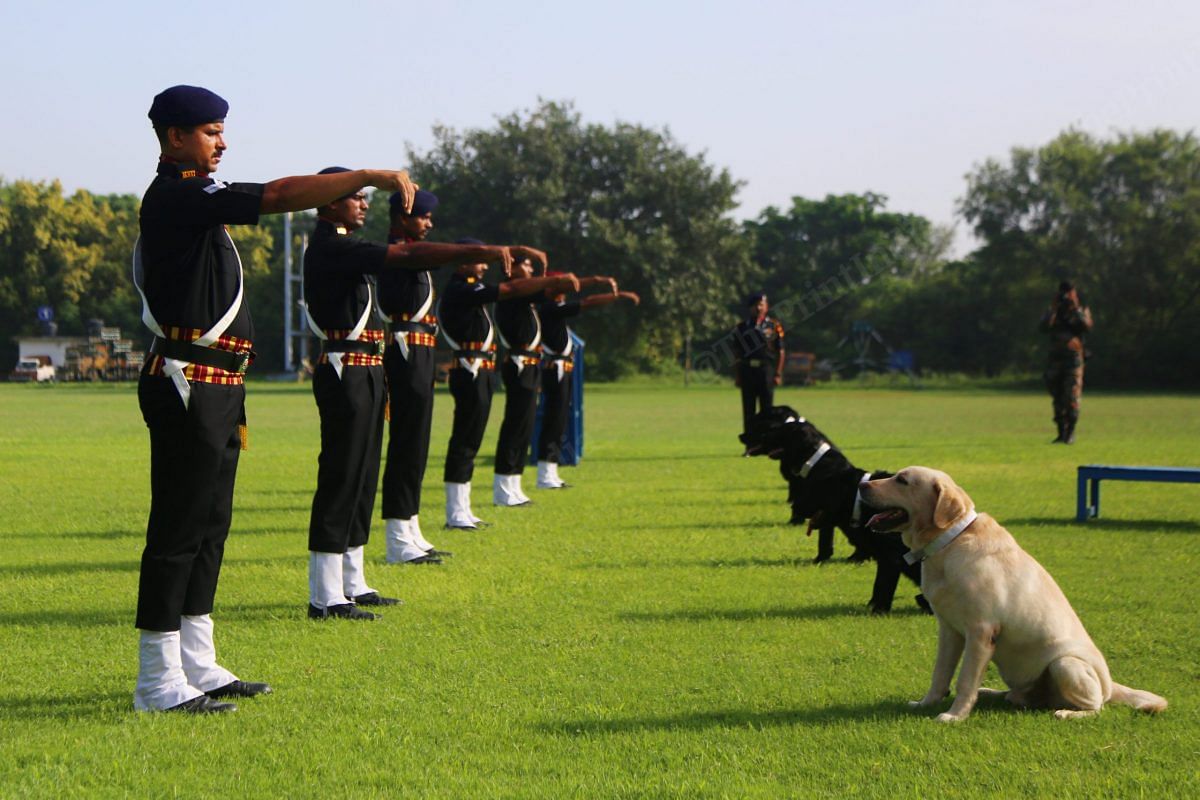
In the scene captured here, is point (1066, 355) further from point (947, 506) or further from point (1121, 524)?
point (947, 506)

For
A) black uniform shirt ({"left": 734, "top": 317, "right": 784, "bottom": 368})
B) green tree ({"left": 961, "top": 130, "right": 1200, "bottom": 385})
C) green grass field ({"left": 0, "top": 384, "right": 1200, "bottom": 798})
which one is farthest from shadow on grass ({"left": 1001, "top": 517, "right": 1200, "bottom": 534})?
green tree ({"left": 961, "top": 130, "right": 1200, "bottom": 385})

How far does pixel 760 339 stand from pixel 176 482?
1350cm

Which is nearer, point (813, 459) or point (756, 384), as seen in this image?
point (813, 459)

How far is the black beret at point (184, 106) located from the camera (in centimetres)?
543

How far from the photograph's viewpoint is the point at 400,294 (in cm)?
928

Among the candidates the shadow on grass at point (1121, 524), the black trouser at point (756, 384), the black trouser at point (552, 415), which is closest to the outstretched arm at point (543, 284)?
the shadow on grass at point (1121, 524)

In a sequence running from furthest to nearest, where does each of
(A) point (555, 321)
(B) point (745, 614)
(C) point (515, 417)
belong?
(A) point (555, 321) < (C) point (515, 417) < (B) point (745, 614)

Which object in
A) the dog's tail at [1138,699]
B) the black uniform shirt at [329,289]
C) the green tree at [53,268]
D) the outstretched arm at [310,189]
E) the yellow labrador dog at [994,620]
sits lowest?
the dog's tail at [1138,699]

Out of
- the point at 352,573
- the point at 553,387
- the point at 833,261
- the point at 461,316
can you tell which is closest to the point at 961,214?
the point at 833,261

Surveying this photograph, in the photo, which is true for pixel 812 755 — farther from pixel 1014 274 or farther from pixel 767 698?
pixel 1014 274

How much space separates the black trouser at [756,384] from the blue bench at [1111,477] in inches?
239

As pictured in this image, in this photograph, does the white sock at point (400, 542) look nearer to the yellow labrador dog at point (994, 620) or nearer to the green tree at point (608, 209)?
the yellow labrador dog at point (994, 620)

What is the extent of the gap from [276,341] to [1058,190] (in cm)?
5076

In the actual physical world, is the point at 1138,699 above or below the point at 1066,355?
below
